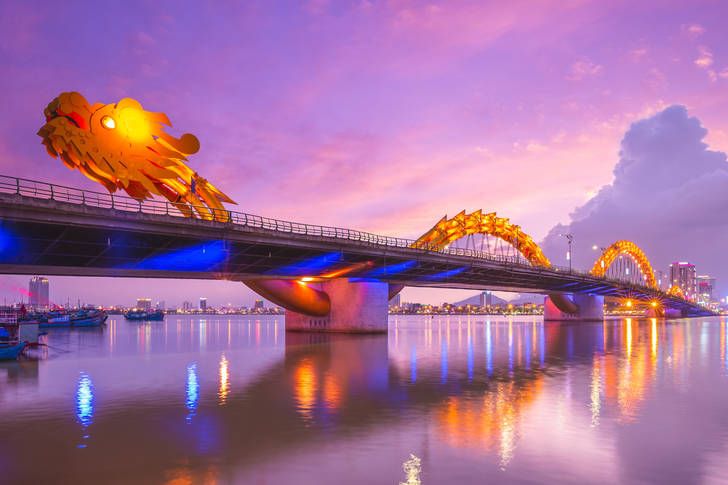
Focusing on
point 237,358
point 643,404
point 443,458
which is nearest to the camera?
point 443,458

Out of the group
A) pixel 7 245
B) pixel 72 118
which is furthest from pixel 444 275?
pixel 7 245

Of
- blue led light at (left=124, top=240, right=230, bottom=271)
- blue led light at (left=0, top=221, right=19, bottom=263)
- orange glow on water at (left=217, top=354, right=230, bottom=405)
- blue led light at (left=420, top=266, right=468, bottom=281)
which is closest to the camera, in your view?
orange glow on water at (left=217, top=354, right=230, bottom=405)

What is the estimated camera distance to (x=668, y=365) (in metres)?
35.3

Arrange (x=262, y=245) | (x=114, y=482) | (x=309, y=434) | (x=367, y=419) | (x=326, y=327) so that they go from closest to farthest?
(x=114, y=482) → (x=309, y=434) → (x=367, y=419) → (x=262, y=245) → (x=326, y=327)

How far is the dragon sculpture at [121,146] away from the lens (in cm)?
4488

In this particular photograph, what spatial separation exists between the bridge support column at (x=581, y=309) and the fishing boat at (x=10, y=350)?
12383 centimetres

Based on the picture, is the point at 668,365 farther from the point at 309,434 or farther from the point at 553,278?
the point at 553,278

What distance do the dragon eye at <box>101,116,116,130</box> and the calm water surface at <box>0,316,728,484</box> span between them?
72.2 feet

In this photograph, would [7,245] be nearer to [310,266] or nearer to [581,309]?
[310,266]

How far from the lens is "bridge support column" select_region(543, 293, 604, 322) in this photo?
5620 inches

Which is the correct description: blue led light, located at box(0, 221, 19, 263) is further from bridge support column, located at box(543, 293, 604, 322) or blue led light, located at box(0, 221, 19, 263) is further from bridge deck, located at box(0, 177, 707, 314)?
bridge support column, located at box(543, 293, 604, 322)

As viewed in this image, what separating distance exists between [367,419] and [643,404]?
34.8 ft

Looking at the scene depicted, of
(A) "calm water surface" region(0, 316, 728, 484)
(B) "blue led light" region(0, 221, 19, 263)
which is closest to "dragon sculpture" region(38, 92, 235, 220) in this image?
(B) "blue led light" region(0, 221, 19, 263)

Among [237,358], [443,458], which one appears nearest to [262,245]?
[237,358]
